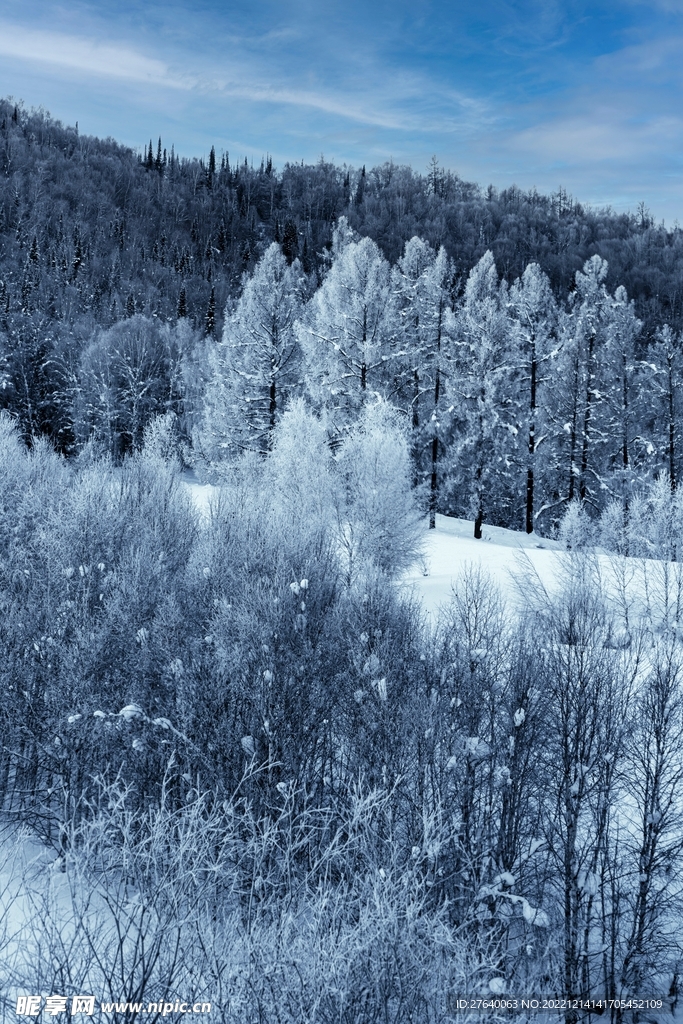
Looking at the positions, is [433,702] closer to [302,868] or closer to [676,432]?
[302,868]

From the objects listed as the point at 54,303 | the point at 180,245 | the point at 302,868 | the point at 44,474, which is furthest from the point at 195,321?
the point at 302,868

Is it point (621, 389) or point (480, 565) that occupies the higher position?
point (621, 389)

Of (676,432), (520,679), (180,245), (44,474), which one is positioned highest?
(180,245)

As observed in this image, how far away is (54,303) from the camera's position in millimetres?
68062

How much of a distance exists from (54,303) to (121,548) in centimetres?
5726

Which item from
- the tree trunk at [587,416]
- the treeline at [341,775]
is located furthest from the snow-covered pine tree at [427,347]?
the treeline at [341,775]

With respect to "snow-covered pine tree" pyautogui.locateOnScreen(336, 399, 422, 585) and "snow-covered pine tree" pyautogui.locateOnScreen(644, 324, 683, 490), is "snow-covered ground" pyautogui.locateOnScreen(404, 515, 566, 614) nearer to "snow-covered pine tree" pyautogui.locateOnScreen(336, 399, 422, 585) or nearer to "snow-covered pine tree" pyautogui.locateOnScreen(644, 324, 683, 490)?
"snow-covered pine tree" pyautogui.locateOnScreen(336, 399, 422, 585)

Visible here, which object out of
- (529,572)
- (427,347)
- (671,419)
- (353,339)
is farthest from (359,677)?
(671,419)

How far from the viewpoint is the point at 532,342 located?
3136 centimetres

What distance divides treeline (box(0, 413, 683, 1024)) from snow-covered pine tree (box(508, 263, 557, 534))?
41.7 ft

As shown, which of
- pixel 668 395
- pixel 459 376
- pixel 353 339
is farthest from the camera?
pixel 668 395

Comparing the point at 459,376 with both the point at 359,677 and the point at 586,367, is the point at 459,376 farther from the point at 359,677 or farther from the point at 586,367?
the point at 359,677

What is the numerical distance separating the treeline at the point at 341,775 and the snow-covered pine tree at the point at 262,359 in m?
11.0

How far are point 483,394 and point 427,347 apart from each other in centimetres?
373
